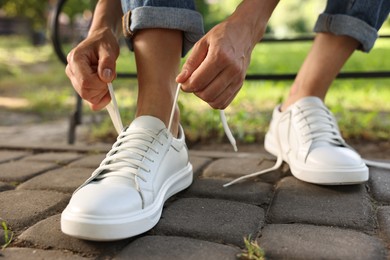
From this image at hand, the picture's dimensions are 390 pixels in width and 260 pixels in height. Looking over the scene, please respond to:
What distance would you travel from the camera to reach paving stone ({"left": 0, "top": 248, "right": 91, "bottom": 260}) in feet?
2.97

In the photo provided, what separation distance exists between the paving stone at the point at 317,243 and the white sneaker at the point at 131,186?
0.25 metres

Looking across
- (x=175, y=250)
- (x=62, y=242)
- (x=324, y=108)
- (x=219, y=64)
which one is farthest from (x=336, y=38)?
(x=62, y=242)

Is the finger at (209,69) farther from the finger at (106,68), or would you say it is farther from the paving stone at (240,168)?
the paving stone at (240,168)

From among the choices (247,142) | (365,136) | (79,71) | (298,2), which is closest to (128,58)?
(247,142)

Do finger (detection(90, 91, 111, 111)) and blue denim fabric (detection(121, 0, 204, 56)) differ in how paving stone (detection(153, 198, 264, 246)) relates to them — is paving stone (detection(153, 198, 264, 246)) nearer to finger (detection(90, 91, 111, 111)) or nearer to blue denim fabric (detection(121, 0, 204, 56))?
finger (detection(90, 91, 111, 111))

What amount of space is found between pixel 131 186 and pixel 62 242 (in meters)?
0.18

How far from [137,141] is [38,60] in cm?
796

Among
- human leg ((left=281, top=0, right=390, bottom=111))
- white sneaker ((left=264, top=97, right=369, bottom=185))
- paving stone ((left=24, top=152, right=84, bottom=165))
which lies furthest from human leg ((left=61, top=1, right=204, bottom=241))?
paving stone ((left=24, top=152, right=84, bottom=165))

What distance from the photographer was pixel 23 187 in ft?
4.50

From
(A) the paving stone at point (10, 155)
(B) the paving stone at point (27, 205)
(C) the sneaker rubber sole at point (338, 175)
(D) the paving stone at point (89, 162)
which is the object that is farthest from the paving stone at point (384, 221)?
(A) the paving stone at point (10, 155)

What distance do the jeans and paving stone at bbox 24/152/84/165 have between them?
25.5 inches

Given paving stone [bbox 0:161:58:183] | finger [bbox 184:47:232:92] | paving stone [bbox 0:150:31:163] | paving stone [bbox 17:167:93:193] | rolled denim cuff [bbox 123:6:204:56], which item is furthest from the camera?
paving stone [bbox 0:150:31:163]

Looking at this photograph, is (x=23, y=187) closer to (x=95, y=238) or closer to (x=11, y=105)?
(x=95, y=238)

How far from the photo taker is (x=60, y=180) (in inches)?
56.1
